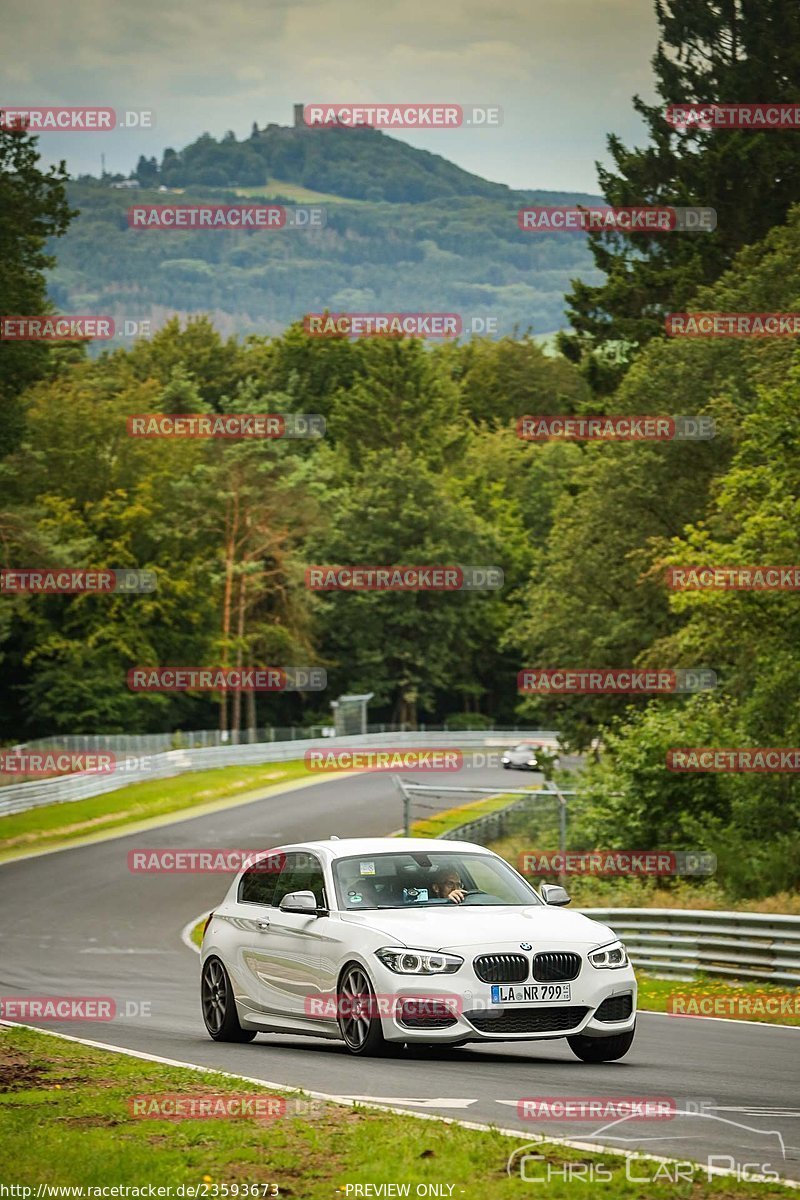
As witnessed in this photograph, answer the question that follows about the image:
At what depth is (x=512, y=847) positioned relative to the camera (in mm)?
33312

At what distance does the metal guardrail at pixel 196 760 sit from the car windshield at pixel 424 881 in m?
40.2

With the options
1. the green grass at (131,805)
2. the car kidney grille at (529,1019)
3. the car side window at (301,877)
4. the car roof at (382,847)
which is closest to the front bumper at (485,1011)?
the car kidney grille at (529,1019)

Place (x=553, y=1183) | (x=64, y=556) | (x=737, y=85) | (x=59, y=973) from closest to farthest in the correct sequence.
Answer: (x=553, y=1183) → (x=59, y=973) → (x=737, y=85) → (x=64, y=556)

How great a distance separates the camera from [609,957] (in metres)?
12.1

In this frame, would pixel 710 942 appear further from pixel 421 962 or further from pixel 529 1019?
pixel 421 962

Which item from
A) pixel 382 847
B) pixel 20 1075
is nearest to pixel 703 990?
pixel 382 847

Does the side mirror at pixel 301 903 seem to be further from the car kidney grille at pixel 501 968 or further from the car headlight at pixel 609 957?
the car headlight at pixel 609 957

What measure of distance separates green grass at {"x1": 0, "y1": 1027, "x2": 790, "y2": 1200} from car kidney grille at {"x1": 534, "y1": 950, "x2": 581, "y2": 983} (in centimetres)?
234

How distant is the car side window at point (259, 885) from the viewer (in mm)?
13852

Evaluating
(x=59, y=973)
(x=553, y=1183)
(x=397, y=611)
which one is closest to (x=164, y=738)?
(x=397, y=611)

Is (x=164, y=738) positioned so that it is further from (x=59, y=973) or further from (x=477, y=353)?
(x=477, y=353)

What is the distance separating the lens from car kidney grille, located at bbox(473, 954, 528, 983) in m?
11.7

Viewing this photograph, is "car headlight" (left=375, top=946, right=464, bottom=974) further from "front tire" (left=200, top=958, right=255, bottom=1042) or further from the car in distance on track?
the car in distance on track

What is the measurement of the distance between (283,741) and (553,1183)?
76.2 metres
